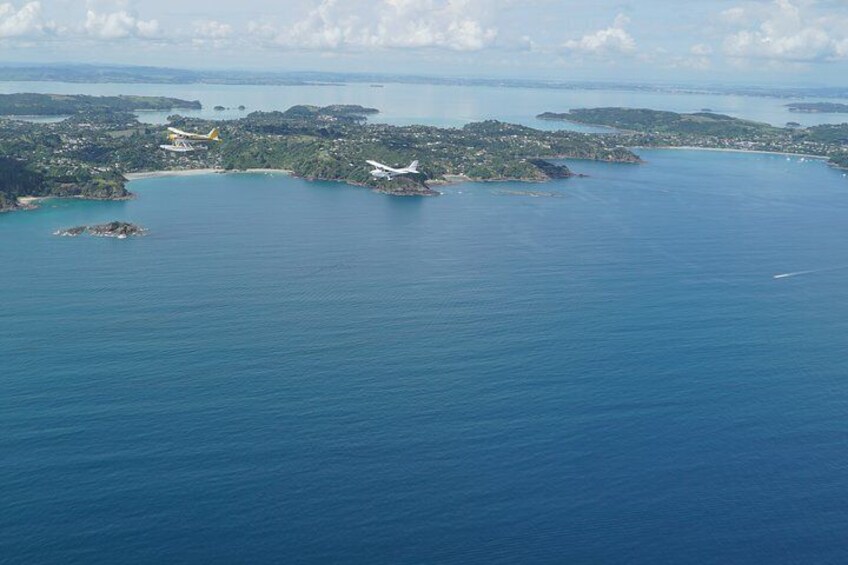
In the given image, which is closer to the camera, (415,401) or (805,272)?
(415,401)

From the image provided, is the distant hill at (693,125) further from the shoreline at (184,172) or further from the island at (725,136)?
the shoreline at (184,172)

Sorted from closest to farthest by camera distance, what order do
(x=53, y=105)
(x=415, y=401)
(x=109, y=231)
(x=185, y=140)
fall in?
(x=415, y=401)
(x=109, y=231)
(x=185, y=140)
(x=53, y=105)

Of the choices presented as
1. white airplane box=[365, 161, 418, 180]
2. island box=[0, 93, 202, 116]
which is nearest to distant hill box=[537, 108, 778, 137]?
white airplane box=[365, 161, 418, 180]

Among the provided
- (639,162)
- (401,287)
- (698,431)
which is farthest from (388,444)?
(639,162)

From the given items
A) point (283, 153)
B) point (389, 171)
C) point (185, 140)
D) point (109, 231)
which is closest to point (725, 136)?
point (389, 171)

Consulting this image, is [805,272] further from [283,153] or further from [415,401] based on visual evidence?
[283,153]

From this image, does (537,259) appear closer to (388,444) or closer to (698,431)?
(698,431)

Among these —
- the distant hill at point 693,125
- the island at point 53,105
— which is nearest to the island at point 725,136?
the distant hill at point 693,125
